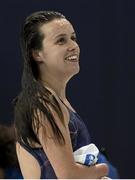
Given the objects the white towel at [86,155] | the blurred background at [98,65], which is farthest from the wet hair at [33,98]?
the blurred background at [98,65]

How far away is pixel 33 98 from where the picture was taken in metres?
1.35

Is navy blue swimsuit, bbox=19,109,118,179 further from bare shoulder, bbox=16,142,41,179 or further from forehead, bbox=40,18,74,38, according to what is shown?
forehead, bbox=40,18,74,38

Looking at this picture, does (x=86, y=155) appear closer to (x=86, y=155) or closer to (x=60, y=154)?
(x=86, y=155)

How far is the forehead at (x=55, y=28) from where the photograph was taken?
1.44 meters

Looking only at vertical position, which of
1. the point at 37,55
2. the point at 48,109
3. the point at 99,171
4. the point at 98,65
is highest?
the point at 37,55

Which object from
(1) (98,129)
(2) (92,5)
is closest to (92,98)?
(1) (98,129)

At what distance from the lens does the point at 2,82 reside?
3.07 meters

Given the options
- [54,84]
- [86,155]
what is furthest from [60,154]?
[54,84]

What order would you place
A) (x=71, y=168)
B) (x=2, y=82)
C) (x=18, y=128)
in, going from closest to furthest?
(x=71, y=168) → (x=18, y=128) → (x=2, y=82)

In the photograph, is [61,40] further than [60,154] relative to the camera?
Yes

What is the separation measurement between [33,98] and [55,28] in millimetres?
→ 244

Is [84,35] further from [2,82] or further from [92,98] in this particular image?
[2,82]

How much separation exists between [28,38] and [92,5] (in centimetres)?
171

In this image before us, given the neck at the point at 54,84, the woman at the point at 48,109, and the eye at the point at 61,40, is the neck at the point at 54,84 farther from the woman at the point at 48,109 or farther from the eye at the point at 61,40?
the eye at the point at 61,40
